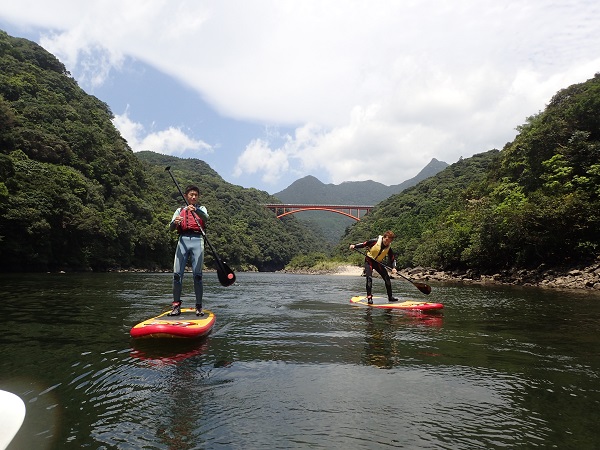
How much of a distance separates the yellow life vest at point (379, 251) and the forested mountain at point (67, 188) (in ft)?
115

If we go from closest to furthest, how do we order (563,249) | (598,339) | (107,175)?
(598,339), (563,249), (107,175)

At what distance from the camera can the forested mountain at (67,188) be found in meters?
37.8

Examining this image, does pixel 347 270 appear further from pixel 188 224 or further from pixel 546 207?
pixel 188 224

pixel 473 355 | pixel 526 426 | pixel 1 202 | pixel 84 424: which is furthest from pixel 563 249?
pixel 1 202

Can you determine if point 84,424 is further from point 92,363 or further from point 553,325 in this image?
point 553,325

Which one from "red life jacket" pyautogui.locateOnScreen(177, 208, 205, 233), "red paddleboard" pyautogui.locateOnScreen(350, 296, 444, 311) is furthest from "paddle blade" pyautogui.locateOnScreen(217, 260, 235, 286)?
"red paddleboard" pyautogui.locateOnScreen(350, 296, 444, 311)

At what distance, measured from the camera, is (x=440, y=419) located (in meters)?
3.37

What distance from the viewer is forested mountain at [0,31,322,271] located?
37.8 metres

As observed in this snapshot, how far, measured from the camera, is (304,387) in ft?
13.8

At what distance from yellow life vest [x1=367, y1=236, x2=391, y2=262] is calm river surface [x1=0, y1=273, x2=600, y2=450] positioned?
15.1 feet

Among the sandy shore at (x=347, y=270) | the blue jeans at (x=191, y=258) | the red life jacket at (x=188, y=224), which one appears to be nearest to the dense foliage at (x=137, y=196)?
the sandy shore at (x=347, y=270)

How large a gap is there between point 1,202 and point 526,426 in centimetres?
4215

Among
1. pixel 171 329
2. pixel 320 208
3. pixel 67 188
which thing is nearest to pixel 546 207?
pixel 171 329

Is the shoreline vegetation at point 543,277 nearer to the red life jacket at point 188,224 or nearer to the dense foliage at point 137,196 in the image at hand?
the dense foliage at point 137,196
